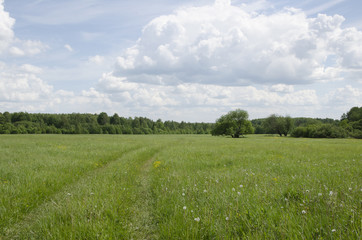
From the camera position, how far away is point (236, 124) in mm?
79500

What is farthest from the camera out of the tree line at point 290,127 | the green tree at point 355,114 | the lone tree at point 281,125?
the lone tree at point 281,125

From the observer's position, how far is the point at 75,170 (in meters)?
10.5

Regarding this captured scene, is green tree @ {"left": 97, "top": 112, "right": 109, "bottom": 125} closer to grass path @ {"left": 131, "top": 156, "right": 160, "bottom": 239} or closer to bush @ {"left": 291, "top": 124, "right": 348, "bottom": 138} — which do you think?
bush @ {"left": 291, "top": 124, "right": 348, "bottom": 138}

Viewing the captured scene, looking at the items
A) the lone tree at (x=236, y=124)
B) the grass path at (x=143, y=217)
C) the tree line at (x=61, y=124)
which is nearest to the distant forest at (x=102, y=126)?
the tree line at (x=61, y=124)

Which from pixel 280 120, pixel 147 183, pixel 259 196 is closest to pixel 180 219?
pixel 259 196

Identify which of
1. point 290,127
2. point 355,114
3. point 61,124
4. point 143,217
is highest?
point 355,114

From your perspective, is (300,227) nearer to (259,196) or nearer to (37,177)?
(259,196)

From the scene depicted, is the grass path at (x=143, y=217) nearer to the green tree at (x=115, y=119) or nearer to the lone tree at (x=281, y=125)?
the lone tree at (x=281, y=125)

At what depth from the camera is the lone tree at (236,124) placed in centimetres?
7888

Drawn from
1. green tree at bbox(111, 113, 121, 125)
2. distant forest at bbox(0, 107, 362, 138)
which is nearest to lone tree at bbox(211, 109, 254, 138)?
distant forest at bbox(0, 107, 362, 138)

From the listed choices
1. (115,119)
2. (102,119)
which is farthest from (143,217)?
(115,119)

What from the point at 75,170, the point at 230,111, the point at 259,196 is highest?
the point at 230,111

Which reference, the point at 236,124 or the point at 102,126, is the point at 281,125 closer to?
the point at 236,124

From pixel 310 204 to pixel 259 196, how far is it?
1065mm
